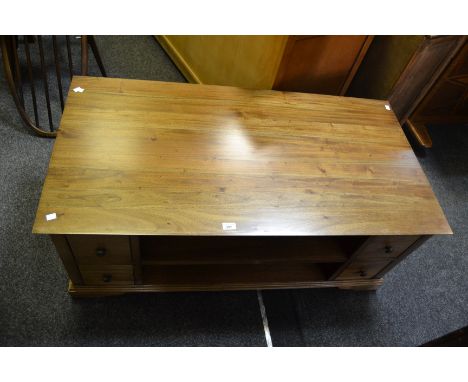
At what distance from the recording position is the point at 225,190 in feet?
3.14

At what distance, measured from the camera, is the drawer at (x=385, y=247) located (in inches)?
41.7

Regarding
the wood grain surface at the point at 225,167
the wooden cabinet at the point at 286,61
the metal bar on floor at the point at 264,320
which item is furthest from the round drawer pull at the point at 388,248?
the wooden cabinet at the point at 286,61

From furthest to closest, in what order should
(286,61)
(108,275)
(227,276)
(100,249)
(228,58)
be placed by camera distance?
(228,58) < (286,61) < (227,276) < (108,275) < (100,249)

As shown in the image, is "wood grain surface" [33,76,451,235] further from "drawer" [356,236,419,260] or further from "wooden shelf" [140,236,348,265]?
"wooden shelf" [140,236,348,265]

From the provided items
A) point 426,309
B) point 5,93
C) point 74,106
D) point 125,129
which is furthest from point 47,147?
point 426,309

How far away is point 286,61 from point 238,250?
2.34 feet

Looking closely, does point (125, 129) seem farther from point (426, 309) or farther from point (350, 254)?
point (426, 309)

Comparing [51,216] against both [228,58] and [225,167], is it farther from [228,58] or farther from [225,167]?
[228,58]

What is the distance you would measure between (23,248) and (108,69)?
1.14m

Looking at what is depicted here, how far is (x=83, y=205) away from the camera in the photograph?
Result: 863 mm

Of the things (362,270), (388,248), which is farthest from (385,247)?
(362,270)

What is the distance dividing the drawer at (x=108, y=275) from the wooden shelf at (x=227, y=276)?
0.07 metres

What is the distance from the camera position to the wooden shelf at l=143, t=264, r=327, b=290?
1.17 metres

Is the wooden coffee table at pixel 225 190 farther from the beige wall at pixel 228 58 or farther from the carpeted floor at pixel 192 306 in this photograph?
the beige wall at pixel 228 58
